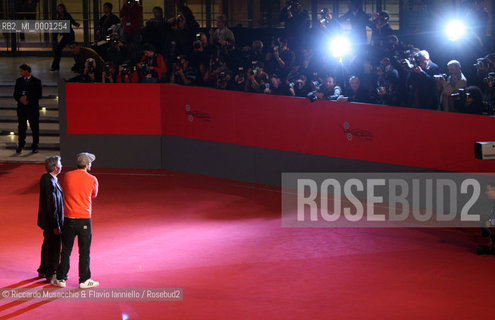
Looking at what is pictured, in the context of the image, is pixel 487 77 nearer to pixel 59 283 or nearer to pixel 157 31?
pixel 59 283

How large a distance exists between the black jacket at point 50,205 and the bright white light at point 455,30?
1057 centimetres

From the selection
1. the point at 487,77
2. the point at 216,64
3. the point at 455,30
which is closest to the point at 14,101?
the point at 216,64

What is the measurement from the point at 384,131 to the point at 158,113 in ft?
19.1

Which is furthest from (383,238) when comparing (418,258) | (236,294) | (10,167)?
(10,167)

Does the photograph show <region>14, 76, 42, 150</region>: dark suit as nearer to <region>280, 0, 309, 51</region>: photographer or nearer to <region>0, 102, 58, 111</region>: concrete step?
<region>0, 102, 58, 111</region>: concrete step

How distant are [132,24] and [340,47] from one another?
22.6 ft

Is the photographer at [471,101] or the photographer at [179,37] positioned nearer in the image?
the photographer at [471,101]

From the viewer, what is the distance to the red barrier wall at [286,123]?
1464cm

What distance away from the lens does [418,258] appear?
12.0 metres

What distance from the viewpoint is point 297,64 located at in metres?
18.3

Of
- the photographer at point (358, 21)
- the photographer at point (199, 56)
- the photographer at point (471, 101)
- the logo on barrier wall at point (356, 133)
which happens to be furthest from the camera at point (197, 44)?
the photographer at point (471, 101)

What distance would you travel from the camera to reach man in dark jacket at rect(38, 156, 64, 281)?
10688 mm

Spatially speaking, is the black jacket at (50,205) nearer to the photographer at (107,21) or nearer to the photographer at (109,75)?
the photographer at (109,75)

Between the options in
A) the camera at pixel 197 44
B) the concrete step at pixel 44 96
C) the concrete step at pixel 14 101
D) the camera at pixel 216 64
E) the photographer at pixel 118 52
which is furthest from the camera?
the concrete step at pixel 44 96
